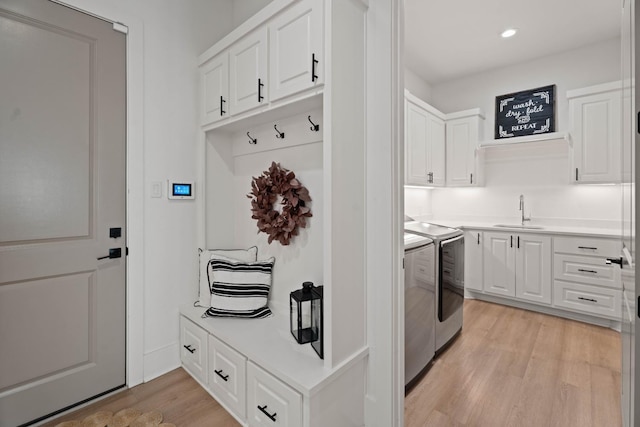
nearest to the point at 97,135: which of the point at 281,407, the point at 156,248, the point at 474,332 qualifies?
the point at 156,248

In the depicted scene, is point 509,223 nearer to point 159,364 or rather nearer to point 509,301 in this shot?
point 509,301

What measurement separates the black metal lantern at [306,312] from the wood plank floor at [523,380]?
79 cm

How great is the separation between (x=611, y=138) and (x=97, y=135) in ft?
14.6

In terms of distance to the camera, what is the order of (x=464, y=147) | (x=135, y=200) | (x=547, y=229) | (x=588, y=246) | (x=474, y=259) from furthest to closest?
1. (x=464, y=147)
2. (x=474, y=259)
3. (x=547, y=229)
4. (x=588, y=246)
5. (x=135, y=200)

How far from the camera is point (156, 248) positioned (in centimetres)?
214

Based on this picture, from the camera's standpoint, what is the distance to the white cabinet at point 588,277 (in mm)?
2914

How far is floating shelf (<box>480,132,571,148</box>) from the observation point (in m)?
3.34

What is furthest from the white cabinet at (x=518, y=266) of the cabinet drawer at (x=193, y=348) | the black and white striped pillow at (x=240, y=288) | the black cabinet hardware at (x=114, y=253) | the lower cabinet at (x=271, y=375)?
the black cabinet hardware at (x=114, y=253)

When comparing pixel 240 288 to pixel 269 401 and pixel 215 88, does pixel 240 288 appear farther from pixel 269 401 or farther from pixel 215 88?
pixel 215 88

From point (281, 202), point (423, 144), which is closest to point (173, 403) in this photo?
point (281, 202)

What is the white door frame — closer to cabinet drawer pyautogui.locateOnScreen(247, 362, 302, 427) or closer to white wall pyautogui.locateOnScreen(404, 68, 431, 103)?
cabinet drawer pyautogui.locateOnScreen(247, 362, 302, 427)

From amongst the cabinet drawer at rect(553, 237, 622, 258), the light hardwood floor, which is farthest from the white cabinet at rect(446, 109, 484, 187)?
the light hardwood floor

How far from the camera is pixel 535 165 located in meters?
3.79

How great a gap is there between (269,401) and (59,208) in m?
1.60
